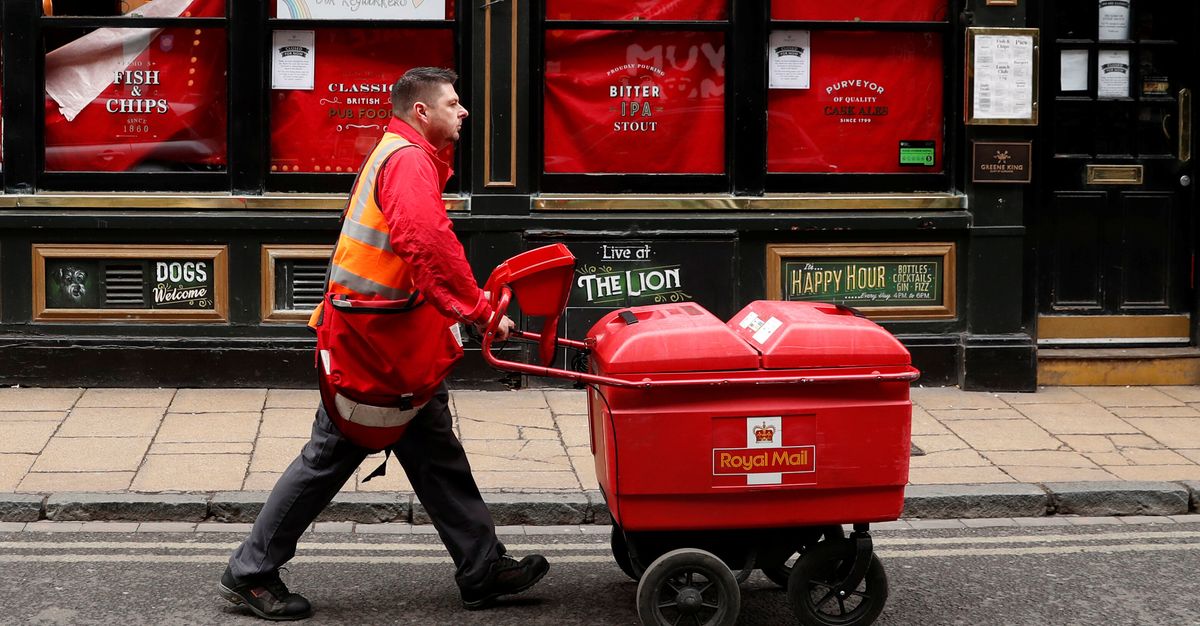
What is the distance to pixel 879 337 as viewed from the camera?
4695mm

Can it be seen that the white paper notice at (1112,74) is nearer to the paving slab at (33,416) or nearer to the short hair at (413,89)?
the short hair at (413,89)

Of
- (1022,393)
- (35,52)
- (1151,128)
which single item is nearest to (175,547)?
(35,52)

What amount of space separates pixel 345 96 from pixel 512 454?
2.79 meters

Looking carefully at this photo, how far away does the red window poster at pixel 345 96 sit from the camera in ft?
28.7

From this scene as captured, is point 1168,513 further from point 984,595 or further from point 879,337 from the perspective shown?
point 879,337

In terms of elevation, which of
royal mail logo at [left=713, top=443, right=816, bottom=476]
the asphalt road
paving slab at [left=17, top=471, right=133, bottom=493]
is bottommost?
the asphalt road

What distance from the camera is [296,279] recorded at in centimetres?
869

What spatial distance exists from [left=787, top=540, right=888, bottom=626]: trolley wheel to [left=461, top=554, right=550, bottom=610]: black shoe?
36.7 inches

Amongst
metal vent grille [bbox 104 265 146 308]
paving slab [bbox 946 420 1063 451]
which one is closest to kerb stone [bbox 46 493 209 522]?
metal vent grille [bbox 104 265 146 308]

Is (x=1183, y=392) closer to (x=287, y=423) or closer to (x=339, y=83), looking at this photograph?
(x=287, y=423)

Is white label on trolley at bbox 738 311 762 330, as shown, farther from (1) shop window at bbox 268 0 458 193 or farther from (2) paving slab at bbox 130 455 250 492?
(1) shop window at bbox 268 0 458 193

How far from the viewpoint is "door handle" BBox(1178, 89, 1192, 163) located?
915 cm

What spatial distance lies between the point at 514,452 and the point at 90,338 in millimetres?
2961

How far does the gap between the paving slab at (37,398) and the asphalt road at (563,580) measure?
2.19 metres
